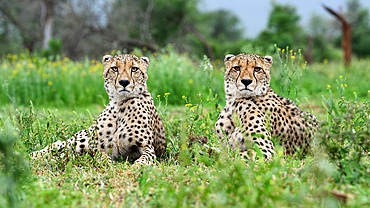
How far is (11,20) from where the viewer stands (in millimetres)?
29172

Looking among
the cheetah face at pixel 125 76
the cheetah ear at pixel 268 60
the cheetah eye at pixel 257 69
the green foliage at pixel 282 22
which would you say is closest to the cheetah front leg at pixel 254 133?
the cheetah eye at pixel 257 69

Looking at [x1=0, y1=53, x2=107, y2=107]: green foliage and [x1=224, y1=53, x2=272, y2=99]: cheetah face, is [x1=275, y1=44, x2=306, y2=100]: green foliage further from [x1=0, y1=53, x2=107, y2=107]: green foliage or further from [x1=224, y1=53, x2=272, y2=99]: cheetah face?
[x1=0, y1=53, x2=107, y2=107]: green foliage

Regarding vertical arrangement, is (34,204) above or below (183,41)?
below

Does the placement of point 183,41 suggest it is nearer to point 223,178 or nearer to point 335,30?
point 223,178

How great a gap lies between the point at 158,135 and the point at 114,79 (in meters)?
0.79

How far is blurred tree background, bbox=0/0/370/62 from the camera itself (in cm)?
2125

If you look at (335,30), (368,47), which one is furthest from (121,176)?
(335,30)

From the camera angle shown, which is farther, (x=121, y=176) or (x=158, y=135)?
(x=158, y=135)

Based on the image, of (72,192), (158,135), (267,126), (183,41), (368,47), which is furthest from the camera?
(368,47)

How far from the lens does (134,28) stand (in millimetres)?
24703

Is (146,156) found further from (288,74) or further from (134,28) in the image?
(134,28)

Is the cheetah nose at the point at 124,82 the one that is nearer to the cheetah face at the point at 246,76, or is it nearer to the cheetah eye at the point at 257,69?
the cheetah face at the point at 246,76

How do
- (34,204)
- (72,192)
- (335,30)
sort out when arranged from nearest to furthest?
(34,204)
(72,192)
(335,30)

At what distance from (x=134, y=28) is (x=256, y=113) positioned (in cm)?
2180
